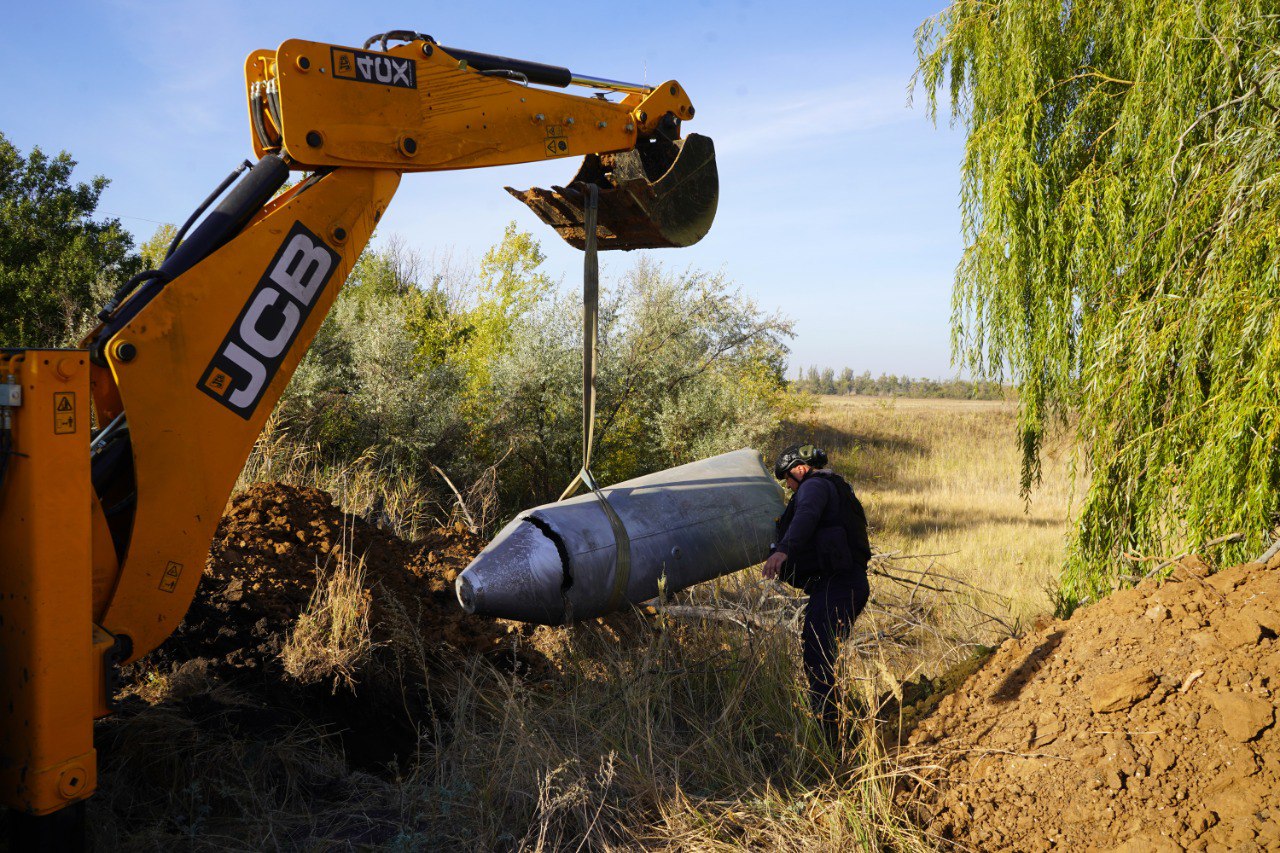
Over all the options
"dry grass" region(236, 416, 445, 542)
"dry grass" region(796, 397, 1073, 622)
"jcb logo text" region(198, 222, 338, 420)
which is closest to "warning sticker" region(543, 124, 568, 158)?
"jcb logo text" region(198, 222, 338, 420)

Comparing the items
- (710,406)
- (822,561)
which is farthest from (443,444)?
(822,561)

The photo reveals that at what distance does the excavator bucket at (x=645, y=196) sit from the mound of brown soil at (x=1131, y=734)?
2866mm

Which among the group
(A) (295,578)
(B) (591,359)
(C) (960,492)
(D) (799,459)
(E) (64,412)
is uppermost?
(B) (591,359)

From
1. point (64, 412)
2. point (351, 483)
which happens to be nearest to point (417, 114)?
point (64, 412)

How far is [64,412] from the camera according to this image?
120 inches

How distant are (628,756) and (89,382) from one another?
2.77 m

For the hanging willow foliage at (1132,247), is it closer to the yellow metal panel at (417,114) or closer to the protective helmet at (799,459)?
the protective helmet at (799,459)

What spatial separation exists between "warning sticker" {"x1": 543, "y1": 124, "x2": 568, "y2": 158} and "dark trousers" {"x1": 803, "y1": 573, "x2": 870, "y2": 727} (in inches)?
114

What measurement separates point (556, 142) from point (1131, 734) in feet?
12.2

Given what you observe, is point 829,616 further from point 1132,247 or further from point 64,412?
point 64,412

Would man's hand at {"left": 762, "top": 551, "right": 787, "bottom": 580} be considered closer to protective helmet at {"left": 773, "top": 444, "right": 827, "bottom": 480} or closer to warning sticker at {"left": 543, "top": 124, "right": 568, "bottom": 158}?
protective helmet at {"left": 773, "top": 444, "right": 827, "bottom": 480}

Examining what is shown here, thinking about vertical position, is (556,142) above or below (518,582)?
above

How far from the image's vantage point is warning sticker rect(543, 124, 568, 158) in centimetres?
468

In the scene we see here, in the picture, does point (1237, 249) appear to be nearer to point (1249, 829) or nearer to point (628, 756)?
point (1249, 829)
